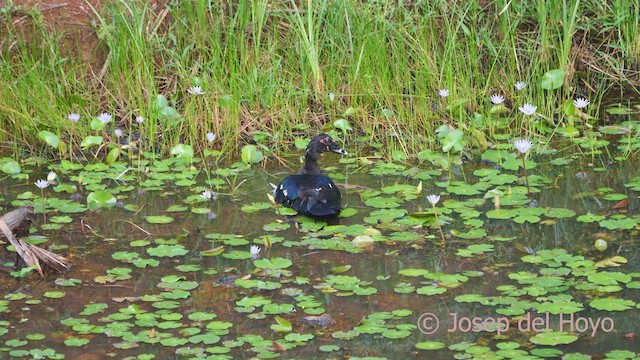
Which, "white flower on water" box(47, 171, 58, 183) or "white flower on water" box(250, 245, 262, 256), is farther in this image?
"white flower on water" box(47, 171, 58, 183)

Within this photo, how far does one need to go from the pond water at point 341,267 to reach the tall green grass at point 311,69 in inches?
21.1

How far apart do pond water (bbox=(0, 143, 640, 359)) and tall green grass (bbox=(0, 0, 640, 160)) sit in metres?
0.54

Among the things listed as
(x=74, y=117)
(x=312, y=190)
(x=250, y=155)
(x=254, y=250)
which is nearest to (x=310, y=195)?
(x=312, y=190)

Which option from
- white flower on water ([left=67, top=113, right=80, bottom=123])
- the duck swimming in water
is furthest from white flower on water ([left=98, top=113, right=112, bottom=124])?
the duck swimming in water

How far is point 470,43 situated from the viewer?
8562 millimetres

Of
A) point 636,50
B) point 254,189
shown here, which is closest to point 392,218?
point 254,189

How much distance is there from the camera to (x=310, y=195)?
659cm

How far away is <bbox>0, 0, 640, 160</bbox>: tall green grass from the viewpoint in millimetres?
8062

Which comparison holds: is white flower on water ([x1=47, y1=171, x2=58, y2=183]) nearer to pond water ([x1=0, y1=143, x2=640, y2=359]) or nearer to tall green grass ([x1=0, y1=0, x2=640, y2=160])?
pond water ([x1=0, y1=143, x2=640, y2=359])

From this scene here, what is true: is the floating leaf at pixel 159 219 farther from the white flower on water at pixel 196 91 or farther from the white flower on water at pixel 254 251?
the white flower on water at pixel 196 91

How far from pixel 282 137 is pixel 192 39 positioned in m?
1.24

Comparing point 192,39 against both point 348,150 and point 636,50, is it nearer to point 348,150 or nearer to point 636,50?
point 348,150

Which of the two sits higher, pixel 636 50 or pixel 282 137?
pixel 636 50

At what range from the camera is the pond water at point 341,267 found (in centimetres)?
498
